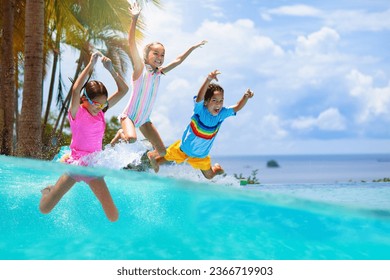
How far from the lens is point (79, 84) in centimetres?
727

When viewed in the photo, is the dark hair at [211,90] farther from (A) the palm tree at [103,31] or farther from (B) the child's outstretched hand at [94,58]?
(A) the palm tree at [103,31]

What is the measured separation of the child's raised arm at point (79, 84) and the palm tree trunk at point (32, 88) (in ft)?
19.9

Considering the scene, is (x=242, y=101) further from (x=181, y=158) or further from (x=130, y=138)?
(x=130, y=138)

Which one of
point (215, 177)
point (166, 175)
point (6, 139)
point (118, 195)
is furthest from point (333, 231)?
point (6, 139)

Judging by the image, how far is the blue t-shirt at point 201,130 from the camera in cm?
916

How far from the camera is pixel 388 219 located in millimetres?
9406

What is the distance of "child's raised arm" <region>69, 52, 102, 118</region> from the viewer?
7.27 metres

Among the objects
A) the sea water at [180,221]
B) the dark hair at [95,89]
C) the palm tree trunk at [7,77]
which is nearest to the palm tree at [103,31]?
the palm tree trunk at [7,77]

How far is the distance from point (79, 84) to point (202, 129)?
2.43 meters

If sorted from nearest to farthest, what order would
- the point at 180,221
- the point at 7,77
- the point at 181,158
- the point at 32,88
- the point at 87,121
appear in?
1. the point at 87,121
2. the point at 181,158
3. the point at 180,221
4. the point at 32,88
5. the point at 7,77

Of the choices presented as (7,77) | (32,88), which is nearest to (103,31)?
(7,77)

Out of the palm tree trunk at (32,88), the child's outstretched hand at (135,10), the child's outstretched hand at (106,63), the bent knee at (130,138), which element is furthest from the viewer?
the palm tree trunk at (32,88)

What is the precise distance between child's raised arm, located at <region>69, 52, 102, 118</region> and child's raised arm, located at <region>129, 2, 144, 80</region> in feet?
3.53

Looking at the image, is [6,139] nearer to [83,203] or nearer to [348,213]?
[83,203]
